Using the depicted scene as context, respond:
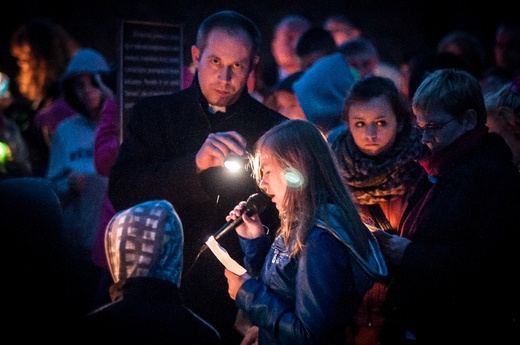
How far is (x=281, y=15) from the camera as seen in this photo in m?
9.88

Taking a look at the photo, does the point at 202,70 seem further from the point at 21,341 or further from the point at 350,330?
the point at 21,341

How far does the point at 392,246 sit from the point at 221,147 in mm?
915

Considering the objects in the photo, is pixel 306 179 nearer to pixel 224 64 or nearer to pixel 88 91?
pixel 224 64

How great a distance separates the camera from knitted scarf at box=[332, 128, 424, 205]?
328 cm

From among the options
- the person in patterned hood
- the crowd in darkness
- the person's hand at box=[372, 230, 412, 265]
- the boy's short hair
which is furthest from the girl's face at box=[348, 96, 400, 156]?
the person in patterned hood

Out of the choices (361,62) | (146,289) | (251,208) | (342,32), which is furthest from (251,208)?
(342,32)

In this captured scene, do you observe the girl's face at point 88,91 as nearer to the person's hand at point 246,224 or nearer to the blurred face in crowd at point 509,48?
the person's hand at point 246,224

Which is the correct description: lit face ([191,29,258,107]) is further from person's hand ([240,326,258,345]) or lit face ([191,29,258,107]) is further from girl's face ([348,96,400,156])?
person's hand ([240,326,258,345])

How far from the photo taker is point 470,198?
2832mm

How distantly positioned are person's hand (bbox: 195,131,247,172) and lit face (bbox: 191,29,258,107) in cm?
45

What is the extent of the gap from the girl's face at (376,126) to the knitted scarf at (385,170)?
0.04 metres

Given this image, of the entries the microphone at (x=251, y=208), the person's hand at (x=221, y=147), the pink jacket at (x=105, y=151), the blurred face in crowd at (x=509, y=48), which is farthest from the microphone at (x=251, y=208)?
the blurred face in crowd at (x=509, y=48)

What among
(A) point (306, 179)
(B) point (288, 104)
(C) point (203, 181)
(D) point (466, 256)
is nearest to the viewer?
(A) point (306, 179)

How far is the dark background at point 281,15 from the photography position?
346 inches
